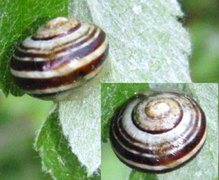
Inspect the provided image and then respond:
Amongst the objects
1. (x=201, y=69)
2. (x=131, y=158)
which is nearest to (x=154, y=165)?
(x=131, y=158)

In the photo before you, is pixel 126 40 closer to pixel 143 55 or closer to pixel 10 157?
pixel 143 55

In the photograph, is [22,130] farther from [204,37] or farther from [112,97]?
[112,97]

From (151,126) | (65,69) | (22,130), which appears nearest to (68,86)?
(65,69)

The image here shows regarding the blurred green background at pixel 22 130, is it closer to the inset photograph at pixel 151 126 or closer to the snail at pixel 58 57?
the inset photograph at pixel 151 126

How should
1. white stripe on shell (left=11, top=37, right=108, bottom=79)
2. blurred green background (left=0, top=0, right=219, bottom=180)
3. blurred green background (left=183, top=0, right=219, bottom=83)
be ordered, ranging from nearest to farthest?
white stripe on shell (left=11, top=37, right=108, bottom=79) < blurred green background (left=183, top=0, right=219, bottom=83) < blurred green background (left=0, top=0, right=219, bottom=180)

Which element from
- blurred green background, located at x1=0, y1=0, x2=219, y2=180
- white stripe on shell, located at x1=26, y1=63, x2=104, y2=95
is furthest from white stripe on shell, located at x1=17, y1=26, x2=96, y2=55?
blurred green background, located at x1=0, y1=0, x2=219, y2=180

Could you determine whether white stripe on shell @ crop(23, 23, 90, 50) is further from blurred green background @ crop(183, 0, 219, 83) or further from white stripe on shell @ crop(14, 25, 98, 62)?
blurred green background @ crop(183, 0, 219, 83)

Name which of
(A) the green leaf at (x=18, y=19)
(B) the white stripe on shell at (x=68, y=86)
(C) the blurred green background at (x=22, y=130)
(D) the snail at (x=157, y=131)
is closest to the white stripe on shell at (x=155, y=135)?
(D) the snail at (x=157, y=131)
